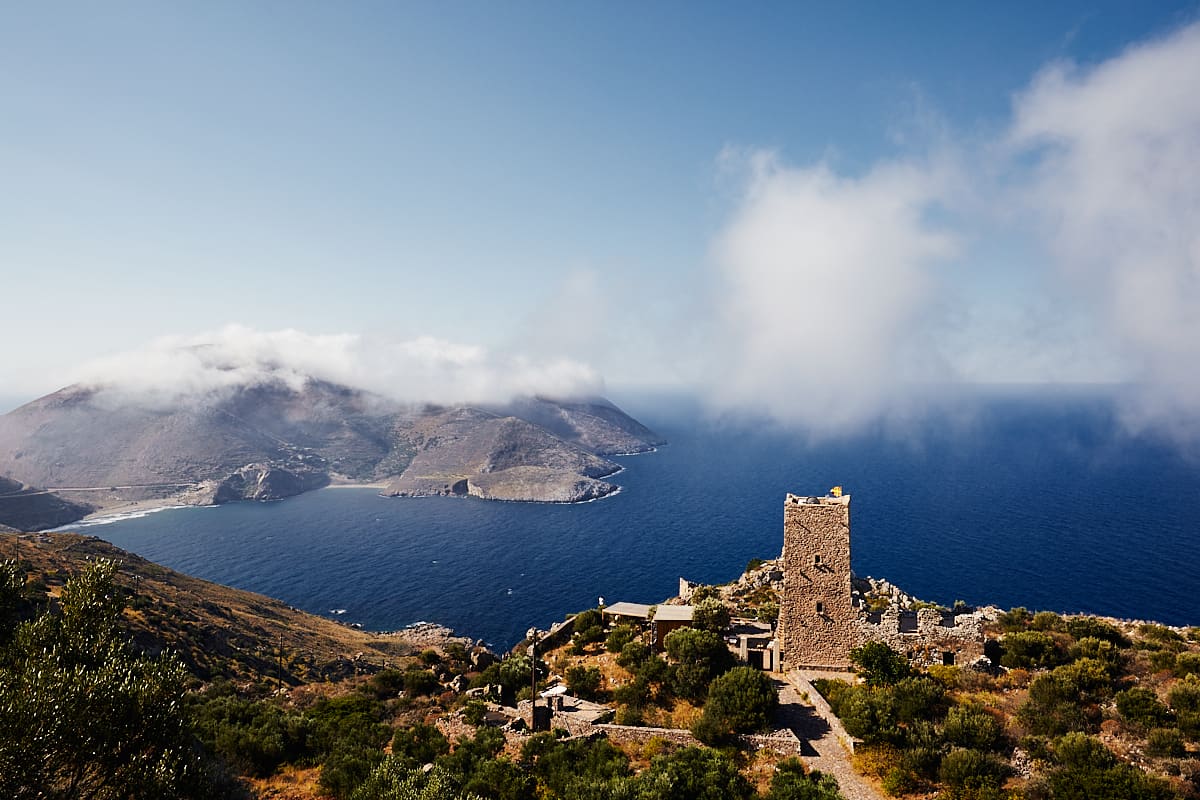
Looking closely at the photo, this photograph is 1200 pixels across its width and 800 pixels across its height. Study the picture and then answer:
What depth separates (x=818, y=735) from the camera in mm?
24594

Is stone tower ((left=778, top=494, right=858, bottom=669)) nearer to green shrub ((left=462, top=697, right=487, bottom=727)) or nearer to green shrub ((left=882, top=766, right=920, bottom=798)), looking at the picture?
green shrub ((left=882, top=766, right=920, bottom=798))

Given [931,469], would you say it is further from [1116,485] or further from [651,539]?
[651,539]

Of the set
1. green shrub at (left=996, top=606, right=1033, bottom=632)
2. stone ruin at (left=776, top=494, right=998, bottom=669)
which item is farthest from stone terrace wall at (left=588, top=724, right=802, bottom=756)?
green shrub at (left=996, top=606, right=1033, bottom=632)

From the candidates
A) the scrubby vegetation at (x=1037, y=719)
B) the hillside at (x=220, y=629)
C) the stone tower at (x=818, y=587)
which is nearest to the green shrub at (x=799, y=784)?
the scrubby vegetation at (x=1037, y=719)

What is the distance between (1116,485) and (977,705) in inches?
6623

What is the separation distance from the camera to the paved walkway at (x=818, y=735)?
69.9 feet

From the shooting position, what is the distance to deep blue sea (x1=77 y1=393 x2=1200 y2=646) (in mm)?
90062

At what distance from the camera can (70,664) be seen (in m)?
17.8

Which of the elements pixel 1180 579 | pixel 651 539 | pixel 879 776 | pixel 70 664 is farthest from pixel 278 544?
pixel 1180 579

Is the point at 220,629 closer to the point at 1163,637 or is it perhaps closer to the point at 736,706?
the point at 736,706

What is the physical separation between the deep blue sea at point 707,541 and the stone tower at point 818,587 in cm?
6523

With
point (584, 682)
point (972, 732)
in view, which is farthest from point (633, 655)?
point (972, 732)

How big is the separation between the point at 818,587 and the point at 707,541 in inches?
3765

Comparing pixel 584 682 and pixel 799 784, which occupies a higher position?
pixel 799 784
